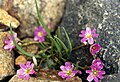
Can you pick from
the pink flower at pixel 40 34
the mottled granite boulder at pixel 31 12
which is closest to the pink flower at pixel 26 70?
the pink flower at pixel 40 34

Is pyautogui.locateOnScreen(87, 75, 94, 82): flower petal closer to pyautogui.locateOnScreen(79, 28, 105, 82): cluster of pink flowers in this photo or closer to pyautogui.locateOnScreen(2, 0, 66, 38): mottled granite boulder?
pyautogui.locateOnScreen(79, 28, 105, 82): cluster of pink flowers

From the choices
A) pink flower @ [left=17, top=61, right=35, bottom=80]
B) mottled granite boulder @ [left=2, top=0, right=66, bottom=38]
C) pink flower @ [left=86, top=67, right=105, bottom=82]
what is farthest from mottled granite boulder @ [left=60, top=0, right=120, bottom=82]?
pink flower @ [left=17, top=61, right=35, bottom=80]

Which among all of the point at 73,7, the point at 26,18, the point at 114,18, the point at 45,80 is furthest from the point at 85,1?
the point at 45,80

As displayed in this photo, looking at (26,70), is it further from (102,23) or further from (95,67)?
(102,23)

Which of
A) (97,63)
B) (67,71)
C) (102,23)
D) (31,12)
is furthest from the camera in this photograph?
(31,12)

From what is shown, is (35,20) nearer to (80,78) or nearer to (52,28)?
(52,28)

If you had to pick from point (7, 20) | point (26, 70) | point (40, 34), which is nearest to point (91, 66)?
point (26, 70)

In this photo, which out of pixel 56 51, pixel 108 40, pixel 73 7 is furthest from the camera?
pixel 73 7
